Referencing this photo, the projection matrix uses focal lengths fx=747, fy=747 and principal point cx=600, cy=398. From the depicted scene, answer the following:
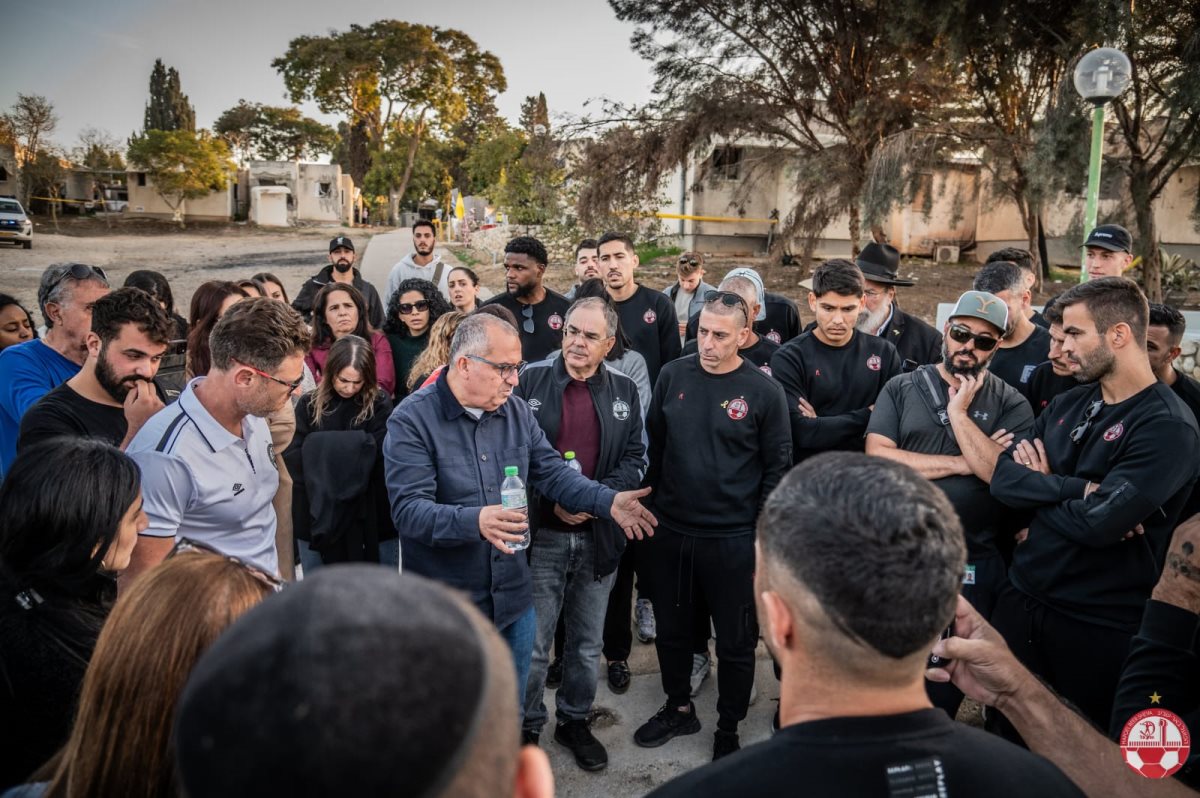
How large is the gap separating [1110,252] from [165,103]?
76.4m

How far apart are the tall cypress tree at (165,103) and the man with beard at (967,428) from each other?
75.0 meters

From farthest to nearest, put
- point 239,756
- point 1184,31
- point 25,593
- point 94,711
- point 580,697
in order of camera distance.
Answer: point 1184,31
point 580,697
point 25,593
point 94,711
point 239,756

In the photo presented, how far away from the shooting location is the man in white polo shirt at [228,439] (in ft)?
9.34

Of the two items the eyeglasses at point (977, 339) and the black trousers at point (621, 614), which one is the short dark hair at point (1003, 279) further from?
the black trousers at point (621, 614)

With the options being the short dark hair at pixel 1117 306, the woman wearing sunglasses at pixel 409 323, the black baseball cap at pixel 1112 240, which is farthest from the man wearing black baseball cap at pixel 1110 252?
the woman wearing sunglasses at pixel 409 323

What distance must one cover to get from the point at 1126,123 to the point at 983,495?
14.5 meters

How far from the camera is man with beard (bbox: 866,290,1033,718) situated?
3580 millimetres

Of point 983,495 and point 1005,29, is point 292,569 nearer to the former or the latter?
point 983,495

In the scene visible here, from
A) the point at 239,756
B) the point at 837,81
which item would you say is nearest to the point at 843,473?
the point at 239,756

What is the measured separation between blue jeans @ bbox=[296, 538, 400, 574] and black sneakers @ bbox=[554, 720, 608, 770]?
1.30 metres

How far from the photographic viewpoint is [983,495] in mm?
3598

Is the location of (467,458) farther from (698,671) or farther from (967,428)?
(967,428)

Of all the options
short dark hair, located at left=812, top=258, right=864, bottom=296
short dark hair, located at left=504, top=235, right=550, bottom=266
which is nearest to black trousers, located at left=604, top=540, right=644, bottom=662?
short dark hair, located at left=812, top=258, right=864, bottom=296

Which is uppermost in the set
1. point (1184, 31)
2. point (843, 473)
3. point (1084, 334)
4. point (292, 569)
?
point (1184, 31)
